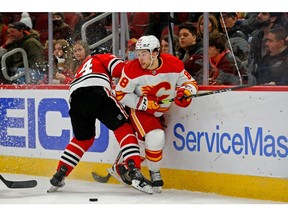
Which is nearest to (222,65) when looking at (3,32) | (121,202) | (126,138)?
(126,138)

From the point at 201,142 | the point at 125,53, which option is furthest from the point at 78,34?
the point at 201,142

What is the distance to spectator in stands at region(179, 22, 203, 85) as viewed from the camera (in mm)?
5926

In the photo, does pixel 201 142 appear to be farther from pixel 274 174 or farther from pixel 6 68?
pixel 6 68

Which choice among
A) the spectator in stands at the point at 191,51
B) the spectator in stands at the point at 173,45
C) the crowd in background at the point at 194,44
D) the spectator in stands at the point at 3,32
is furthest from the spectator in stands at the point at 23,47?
the spectator in stands at the point at 191,51

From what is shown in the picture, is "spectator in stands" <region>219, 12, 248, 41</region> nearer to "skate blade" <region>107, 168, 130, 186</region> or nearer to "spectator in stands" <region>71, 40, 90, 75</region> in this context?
"spectator in stands" <region>71, 40, 90, 75</region>

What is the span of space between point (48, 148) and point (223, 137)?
1.53 m

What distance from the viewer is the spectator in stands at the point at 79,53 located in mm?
6531

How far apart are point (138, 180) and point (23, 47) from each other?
2.18 m

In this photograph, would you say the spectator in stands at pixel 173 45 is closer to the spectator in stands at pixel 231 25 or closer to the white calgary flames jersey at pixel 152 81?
the spectator in stands at pixel 231 25

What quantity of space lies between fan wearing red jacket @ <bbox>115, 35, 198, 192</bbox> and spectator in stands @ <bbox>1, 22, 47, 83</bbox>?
150 cm

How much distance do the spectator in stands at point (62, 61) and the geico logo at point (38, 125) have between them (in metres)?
0.24

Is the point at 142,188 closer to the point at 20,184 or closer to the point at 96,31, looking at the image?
the point at 20,184
